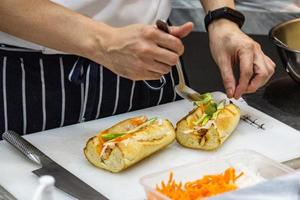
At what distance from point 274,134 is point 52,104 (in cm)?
45

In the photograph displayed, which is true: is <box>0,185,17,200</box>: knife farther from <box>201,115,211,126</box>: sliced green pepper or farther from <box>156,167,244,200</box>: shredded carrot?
<box>201,115,211,126</box>: sliced green pepper

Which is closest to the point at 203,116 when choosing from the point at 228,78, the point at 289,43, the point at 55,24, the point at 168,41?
the point at 228,78

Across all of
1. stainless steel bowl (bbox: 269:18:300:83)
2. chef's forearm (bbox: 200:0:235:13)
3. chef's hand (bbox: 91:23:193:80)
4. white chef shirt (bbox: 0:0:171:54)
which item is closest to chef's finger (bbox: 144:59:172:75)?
chef's hand (bbox: 91:23:193:80)

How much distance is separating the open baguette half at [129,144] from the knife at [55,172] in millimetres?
71

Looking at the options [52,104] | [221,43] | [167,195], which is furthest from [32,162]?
[221,43]

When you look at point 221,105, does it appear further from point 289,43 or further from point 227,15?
point 289,43

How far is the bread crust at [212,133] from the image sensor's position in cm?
123

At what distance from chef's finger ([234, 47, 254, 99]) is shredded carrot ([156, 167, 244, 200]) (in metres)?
0.33

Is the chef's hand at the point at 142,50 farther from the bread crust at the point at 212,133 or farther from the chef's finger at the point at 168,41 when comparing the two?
the bread crust at the point at 212,133

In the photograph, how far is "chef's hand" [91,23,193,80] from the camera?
1104 mm

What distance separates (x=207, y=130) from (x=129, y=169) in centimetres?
17

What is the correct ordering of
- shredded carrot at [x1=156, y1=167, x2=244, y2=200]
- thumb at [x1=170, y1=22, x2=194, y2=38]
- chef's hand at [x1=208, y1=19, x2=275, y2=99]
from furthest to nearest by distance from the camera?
1. chef's hand at [x1=208, y1=19, x2=275, y2=99]
2. thumb at [x1=170, y1=22, x2=194, y2=38]
3. shredded carrot at [x1=156, y1=167, x2=244, y2=200]

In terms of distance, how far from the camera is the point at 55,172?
1.12 meters

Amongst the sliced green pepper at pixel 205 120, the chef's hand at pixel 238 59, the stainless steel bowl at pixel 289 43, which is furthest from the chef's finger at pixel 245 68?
the stainless steel bowl at pixel 289 43
